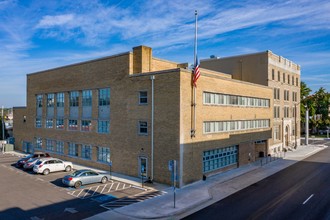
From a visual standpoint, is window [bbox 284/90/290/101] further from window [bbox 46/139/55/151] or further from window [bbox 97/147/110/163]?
window [bbox 46/139/55/151]

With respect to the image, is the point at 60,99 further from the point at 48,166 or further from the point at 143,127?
the point at 143,127

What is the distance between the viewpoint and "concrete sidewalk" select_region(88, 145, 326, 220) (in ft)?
59.7

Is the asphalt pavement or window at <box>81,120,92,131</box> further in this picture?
window at <box>81,120,92,131</box>

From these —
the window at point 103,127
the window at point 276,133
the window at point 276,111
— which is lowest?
the window at point 276,133

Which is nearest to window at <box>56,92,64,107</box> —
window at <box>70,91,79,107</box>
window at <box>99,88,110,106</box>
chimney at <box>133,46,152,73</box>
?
window at <box>70,91,79,107</box>

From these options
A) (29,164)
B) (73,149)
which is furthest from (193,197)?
(73,149)

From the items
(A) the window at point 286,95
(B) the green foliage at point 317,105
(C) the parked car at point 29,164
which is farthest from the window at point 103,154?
(B) the green foliage at point 317,105

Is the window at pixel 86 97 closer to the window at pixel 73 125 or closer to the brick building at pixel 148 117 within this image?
the brick building at pixel 148 117

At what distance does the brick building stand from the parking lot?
166 inches

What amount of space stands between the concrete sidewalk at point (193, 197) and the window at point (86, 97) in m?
17.1

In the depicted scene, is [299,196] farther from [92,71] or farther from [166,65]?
[92,71]

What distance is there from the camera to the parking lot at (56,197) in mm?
18841

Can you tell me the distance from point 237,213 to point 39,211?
13629mm

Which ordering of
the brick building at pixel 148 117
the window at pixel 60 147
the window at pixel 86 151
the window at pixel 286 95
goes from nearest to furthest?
the brick building at pixel 148 117 → the window at pixel 86 151 → the window at pixel 60 147 → the window at pixel 286 95
